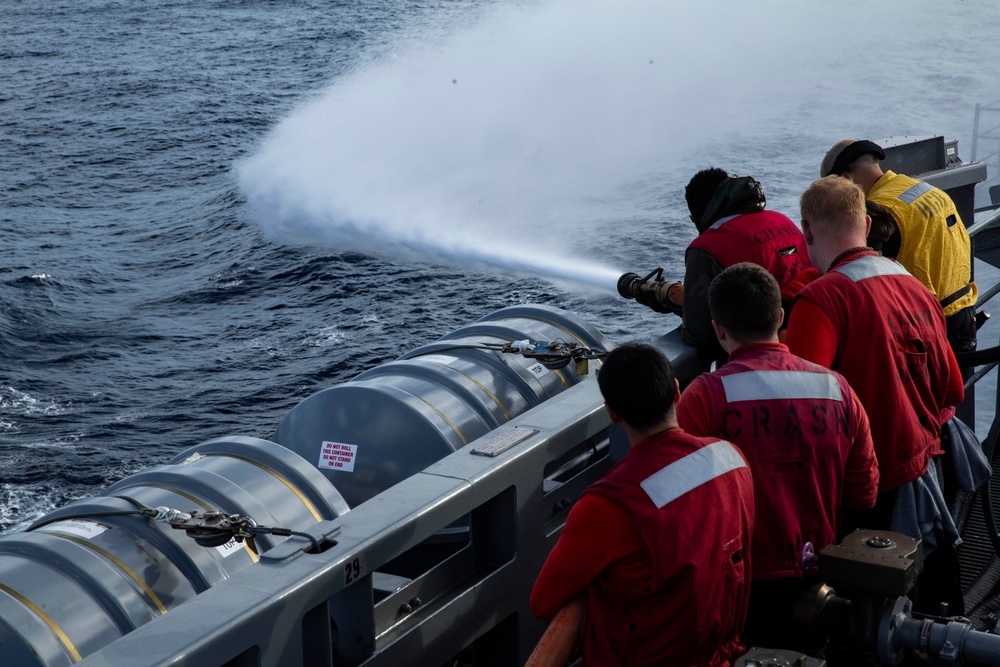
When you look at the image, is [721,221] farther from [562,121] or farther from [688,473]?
[562,121]

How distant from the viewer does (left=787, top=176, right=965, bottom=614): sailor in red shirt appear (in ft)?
12.4

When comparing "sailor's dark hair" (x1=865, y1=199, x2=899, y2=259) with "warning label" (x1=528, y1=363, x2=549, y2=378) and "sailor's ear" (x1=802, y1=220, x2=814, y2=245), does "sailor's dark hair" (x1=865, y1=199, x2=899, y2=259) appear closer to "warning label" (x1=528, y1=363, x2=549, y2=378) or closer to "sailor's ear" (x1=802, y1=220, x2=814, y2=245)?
"sailor's ear" (x1=802, y1=220, x2=814, y2=245)

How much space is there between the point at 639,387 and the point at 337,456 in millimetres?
2615

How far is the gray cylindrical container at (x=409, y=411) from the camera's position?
16.4 ft

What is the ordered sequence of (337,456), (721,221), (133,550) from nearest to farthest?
1. (133,550)
2. (721,221)
3. (337,456)

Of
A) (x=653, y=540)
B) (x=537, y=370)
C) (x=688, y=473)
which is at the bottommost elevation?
(x=537, y=370)

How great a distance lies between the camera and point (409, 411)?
16.5 feet

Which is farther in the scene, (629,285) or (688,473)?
(629,285)

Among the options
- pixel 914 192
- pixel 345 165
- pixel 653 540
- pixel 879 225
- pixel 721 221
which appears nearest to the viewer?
pixel 653 540

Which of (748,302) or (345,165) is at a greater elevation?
(748,302)

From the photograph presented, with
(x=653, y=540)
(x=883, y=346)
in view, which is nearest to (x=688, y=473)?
(x=653, y=540)

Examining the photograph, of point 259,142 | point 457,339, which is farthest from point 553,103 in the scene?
point 457,339

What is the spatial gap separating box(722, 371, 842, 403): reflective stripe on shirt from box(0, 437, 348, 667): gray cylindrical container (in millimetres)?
1845

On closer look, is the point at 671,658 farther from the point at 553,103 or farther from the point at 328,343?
the point at 553,103
